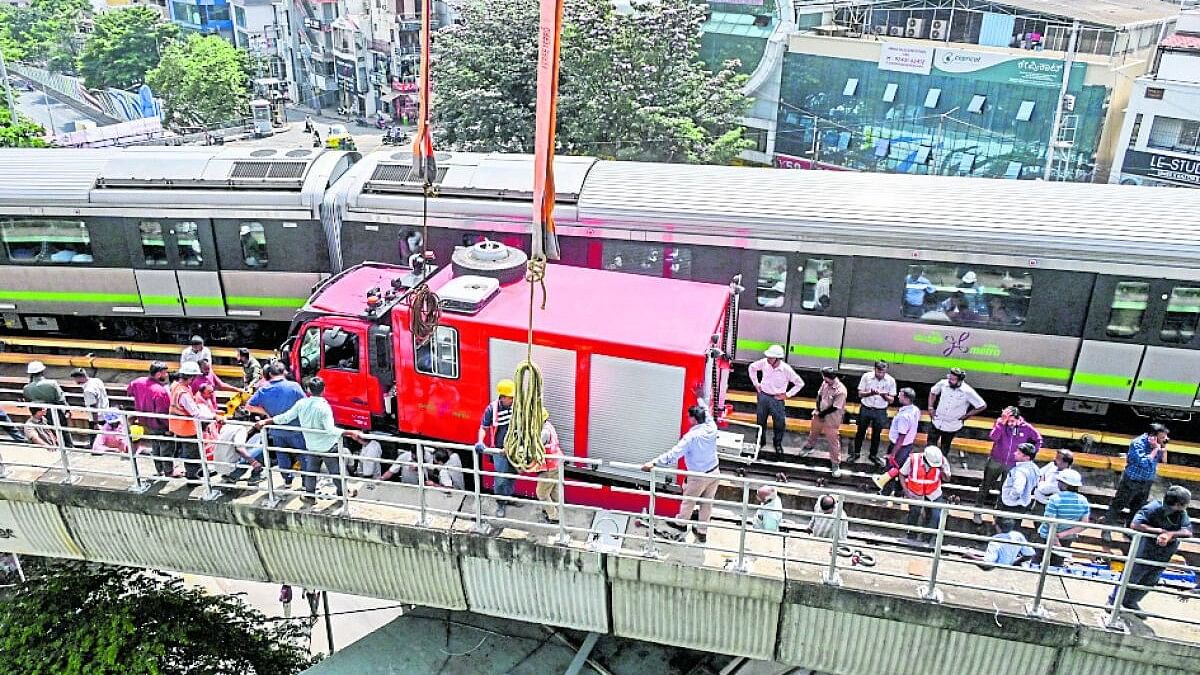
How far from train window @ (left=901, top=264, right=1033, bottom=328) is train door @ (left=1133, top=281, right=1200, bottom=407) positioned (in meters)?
1.81

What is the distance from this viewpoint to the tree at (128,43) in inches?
2486

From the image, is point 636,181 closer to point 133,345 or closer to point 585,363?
point 585,363

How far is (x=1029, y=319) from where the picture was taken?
13.3 metres

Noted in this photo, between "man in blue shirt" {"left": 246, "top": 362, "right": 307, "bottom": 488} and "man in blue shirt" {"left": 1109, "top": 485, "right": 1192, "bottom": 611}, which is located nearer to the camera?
"man in blue shirt" {"left": 1109, "top": 485, "right": 1192, "bottom": 611}

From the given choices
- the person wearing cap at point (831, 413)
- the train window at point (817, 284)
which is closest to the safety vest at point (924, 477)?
the person wearing cap at point (831, 413)

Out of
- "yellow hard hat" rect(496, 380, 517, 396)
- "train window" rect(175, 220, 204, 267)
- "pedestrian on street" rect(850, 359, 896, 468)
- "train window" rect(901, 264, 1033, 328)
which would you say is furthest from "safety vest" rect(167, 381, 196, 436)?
"train window" rect(901, 264, 1033, 328)

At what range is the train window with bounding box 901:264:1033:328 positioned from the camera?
13.2 metres

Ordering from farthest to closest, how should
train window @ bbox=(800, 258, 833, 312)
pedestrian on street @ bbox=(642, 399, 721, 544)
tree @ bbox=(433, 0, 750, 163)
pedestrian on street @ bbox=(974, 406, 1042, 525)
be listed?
tree @ bbox=(433, 0, 750, 163) → train window @ bbox=(800, 258, 833, 312) → pedestrian on street @ bbox=(974, 406, 1042, 525) → pedestrian on street @ bbox=(642, 399, 721, 544)

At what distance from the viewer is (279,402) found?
9852 mm

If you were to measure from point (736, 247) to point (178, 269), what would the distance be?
10169 mm

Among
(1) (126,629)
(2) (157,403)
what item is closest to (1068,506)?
(2) (157,403)

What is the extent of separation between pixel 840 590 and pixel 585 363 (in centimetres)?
345

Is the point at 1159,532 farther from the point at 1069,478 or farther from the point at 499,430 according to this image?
the point at 499,430

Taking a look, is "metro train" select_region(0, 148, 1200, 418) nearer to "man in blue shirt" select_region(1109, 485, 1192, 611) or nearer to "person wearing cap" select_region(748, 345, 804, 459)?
"person wearing cap" select_region(748, 345, 804, 459)
